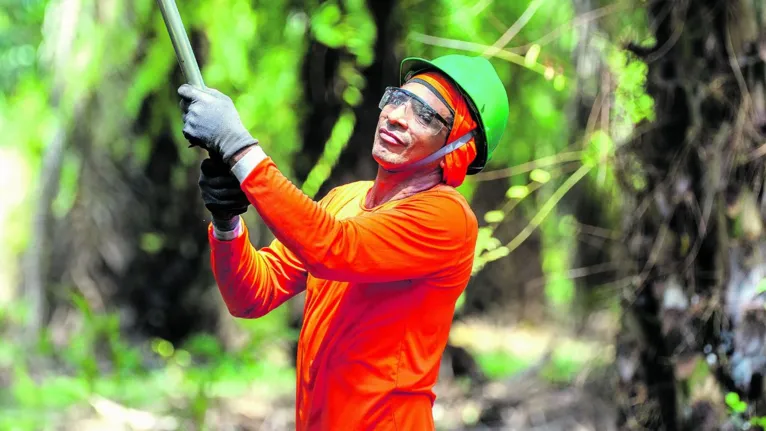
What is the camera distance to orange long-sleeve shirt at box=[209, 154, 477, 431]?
2.45 meters

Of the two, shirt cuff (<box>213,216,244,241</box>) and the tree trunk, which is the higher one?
shirt cuff (<box>213,216,244,241</box>)

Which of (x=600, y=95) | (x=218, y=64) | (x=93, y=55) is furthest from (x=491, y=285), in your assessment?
(x=600, y=95)

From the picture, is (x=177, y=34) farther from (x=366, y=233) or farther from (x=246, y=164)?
(x=366, y=233)

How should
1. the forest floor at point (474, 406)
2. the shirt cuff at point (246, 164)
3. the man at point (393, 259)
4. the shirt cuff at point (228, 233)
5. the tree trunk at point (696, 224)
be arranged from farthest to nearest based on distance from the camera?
1. the forest floor at point (474, 406)
2. the tree trunk at point (696, 224)
3. the shirt cuff at point (228, 233)
4. the man at point (393, 259)
5. the shirt cuff at point (246, 164)

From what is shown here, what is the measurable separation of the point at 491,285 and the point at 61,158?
5302mm

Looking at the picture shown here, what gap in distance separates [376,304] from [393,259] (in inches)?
7.9

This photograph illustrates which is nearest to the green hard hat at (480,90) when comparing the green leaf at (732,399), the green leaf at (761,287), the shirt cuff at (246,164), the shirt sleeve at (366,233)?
the shirt sleeve at (366,233)

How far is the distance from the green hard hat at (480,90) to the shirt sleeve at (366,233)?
21cm

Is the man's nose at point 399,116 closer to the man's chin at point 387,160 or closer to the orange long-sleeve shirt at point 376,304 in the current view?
the man's chin at point 387,160

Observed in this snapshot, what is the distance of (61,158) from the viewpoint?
22.0 ft

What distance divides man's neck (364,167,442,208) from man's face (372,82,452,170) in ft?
0.22

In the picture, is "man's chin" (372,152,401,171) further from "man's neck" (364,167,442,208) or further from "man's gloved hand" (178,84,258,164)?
"man's gloved hand" (178,84,258,164)

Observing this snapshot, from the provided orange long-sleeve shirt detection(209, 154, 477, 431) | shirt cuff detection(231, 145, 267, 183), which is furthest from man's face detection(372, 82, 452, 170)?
shirt cuff detection(231, 145, 267, 183)

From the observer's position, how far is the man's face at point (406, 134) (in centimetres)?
258
